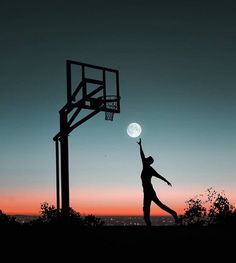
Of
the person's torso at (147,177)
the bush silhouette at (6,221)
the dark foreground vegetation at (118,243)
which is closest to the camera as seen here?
the dark foreground vegetation at (118,243)

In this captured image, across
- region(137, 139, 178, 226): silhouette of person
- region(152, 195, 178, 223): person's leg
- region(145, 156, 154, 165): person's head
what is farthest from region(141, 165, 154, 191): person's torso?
region(152, 195, 178, 223): person's leg

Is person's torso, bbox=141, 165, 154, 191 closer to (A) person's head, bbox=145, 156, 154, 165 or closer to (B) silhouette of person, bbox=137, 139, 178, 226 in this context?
(B) silhouette of person, bbox=137, 139, 178, 226

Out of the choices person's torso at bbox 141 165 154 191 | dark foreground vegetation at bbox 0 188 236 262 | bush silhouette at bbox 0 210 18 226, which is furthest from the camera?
person's torso at bbox 141 165 154 191

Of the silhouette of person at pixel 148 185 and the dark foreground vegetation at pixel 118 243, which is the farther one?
the silhouette of person at pixel 148 185

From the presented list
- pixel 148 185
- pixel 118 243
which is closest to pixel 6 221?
pixel 148 185

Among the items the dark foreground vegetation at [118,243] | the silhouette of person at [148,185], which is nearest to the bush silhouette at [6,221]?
the dark foreground vegetation at [118,243]

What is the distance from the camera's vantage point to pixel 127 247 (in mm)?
8531

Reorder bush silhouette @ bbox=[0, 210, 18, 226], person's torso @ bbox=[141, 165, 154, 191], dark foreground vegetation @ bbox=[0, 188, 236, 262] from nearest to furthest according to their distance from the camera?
1. dark foreground vegetation @ bbox=[0, 188, 236, 262]
2. bush silhouette @ bbox=[0, 210, 18, 226]
3. person's torso @ bbox=[141, 165, 154, 191]

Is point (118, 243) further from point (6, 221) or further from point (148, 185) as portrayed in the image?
point (6, 221)

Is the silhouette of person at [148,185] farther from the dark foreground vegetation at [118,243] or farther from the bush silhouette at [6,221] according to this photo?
the bush silhouette at [6,221]

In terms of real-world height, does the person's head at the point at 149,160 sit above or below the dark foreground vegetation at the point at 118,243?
above

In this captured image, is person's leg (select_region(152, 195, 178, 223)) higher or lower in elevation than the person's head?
lower

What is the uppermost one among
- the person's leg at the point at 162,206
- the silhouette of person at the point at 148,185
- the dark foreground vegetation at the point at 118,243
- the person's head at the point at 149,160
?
the person's head at the point at 149,160

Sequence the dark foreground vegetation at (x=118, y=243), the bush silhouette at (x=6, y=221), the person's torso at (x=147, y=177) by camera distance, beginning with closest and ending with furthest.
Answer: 1. the dark foreground vegetation at (x=118, y=243)
2. the bush silhouette at (x=6, y=221)
3. the person's torso at (x=147, y=177)
